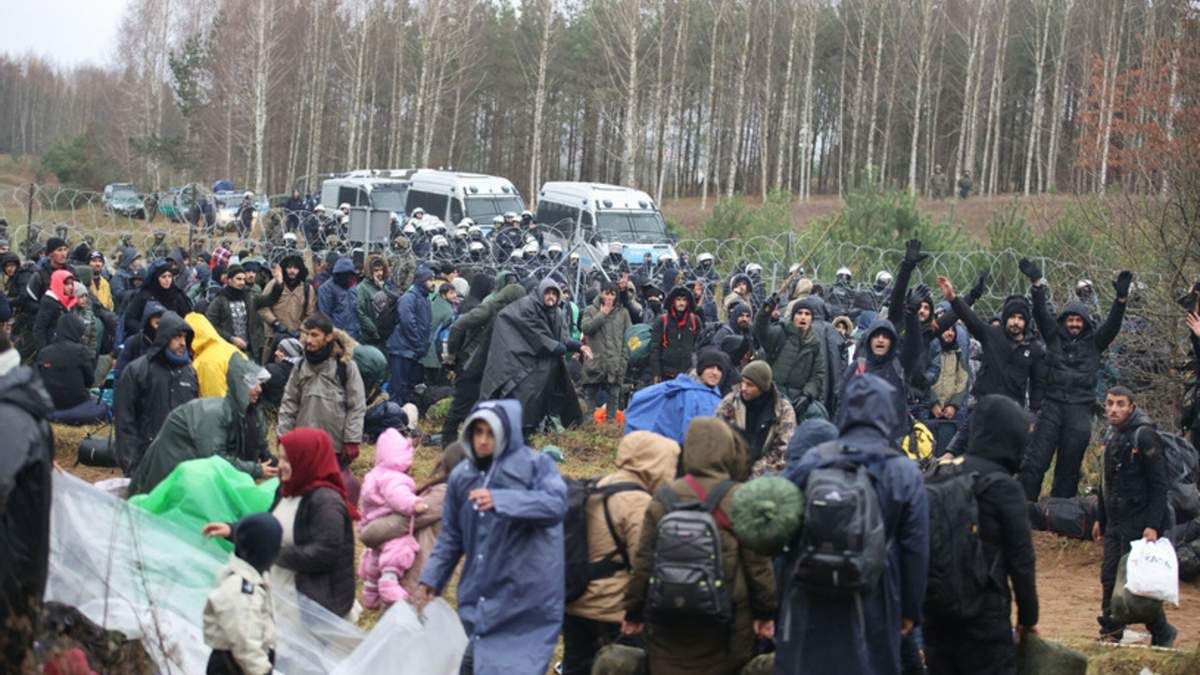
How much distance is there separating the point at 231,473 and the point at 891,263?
51.4 feet

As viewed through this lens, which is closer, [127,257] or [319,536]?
[319,536]

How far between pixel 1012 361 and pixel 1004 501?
5.34 meters

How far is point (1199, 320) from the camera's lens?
352 inches

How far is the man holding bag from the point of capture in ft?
25.6

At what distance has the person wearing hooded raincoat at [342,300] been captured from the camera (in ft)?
44.2

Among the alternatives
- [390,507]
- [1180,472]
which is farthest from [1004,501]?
[1180,472]

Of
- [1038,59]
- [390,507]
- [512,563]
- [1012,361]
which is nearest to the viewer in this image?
[512,563]

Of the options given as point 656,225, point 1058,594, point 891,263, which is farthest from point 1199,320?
point 656,225

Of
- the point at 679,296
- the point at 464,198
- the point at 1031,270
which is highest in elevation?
the point at 464,198

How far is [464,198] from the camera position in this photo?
28.6 m

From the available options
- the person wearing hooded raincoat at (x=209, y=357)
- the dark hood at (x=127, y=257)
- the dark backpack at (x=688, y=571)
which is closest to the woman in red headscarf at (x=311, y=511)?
the dark backpack at (x=688, y=571)

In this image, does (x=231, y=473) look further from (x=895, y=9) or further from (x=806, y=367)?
(x=895, y=9)

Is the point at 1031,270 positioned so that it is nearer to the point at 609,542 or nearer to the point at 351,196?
the point at 609,542

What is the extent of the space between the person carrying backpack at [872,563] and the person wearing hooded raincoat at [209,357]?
5.18 m
